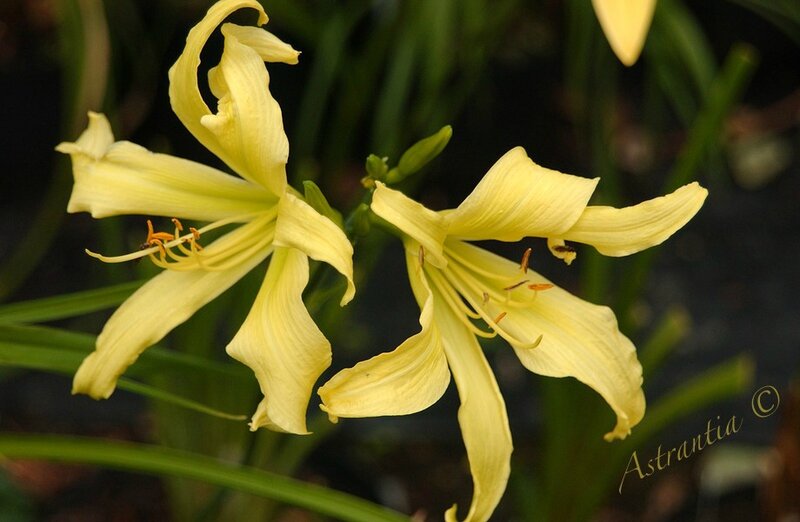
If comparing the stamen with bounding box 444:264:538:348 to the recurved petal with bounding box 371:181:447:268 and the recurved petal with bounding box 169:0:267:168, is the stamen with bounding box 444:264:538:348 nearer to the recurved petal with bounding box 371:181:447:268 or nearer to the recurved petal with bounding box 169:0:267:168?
the recurved petal with bounding box 371:181:447:268

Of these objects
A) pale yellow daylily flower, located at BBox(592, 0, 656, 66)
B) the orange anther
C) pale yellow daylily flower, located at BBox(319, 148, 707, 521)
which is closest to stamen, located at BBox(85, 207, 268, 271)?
the orange anther

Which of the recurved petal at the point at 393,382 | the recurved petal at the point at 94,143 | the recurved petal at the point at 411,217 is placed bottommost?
the recurved petal at the point at 393,382

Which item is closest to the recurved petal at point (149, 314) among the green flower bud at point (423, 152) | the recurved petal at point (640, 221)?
the green flower bud at point (423, 152)

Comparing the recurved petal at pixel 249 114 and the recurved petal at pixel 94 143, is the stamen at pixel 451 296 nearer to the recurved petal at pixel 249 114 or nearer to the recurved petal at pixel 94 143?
the recurved petal at pixel 249 114

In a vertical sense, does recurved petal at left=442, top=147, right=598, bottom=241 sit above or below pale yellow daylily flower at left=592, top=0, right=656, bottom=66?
below

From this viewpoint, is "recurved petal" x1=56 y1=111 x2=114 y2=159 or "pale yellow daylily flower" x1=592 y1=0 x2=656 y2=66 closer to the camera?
"pale yellow daylily flower" x1=592 y1=0 x2=656 y2=66

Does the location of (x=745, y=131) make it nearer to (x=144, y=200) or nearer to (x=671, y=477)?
(x=671, y=477)
